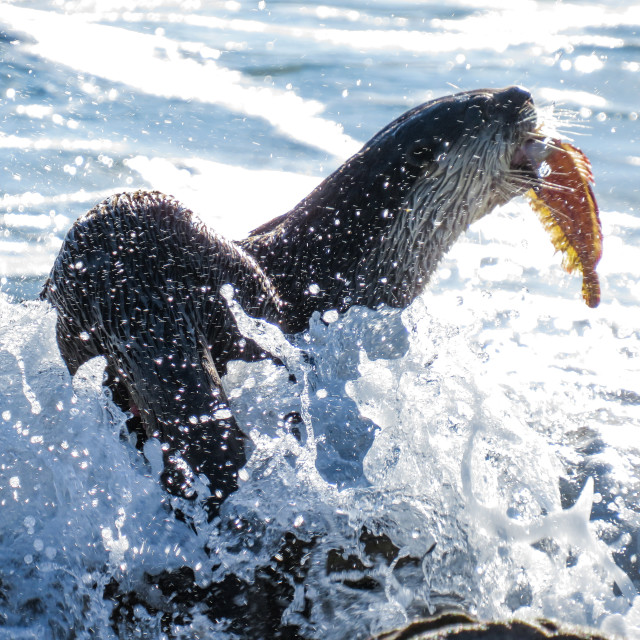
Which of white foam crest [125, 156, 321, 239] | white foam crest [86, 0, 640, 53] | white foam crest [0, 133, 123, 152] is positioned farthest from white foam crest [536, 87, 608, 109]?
white foam crest [0, 133, 123, 152]

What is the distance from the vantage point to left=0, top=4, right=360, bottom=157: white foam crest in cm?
645

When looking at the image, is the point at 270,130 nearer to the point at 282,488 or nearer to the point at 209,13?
the point at 209,13

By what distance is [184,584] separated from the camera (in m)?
1.94

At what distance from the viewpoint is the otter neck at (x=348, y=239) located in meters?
2.51

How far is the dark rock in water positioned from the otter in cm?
62

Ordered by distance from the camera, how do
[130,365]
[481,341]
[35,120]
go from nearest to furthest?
[130,365], [481,341], [35,120]

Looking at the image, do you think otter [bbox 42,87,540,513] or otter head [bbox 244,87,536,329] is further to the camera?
otter head [bbox 244,87,536,329]

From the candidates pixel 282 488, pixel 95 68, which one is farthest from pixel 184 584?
pixel 95 68

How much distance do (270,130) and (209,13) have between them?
3560mm

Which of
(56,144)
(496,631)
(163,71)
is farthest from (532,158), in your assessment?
(163,71)

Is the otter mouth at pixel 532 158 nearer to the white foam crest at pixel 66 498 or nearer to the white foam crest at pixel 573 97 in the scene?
the white foam crest at pixel 66 498

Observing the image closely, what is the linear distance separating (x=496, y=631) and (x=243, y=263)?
1158 millimetres

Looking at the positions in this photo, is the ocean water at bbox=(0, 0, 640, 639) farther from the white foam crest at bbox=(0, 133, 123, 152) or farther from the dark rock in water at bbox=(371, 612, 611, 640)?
the white foam crest at bbox=(0, 133, 123, 152)

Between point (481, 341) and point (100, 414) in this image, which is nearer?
point (100, 414)
